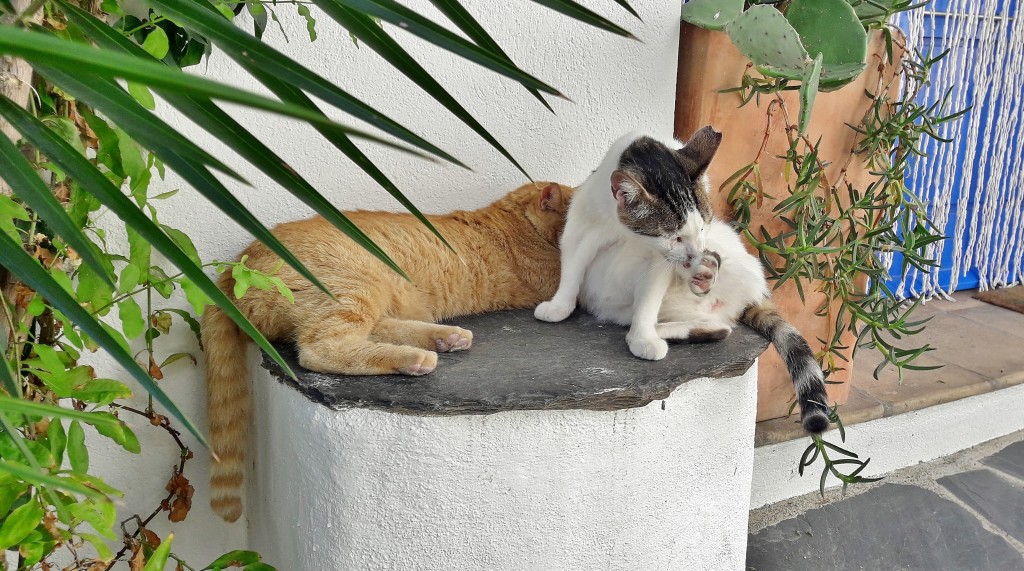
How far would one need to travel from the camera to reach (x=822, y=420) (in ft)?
4.28

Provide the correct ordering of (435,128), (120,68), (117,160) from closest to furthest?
(120,68), (117,160), (435,128)

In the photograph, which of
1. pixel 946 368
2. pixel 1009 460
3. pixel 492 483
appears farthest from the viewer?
pixel 946 368

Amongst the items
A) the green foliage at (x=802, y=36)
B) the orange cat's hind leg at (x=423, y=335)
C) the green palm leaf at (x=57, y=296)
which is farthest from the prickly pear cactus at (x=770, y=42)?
the green palm leaf at (x=57, y=296)

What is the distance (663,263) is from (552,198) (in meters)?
0.39

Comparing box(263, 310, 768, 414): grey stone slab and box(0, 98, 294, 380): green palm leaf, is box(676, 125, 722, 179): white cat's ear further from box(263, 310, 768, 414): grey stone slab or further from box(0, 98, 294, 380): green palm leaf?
box(0, 98, 294, 380): green palm leaf

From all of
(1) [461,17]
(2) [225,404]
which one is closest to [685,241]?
(1) [461,17]

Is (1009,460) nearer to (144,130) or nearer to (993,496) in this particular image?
(993,496)

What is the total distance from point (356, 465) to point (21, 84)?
0.73m

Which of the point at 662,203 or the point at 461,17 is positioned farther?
the point at 662,203

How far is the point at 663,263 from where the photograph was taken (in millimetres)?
1474

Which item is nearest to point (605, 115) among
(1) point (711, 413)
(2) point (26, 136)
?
(1) point (711, 413)

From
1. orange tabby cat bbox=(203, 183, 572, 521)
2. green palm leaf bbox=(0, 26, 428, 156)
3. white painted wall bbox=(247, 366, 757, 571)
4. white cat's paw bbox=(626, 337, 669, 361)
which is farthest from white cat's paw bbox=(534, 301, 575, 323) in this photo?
green palm leaf bbox=(0, 26, 428, 156)

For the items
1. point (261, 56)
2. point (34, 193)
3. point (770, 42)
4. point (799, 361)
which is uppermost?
point (770, 42)

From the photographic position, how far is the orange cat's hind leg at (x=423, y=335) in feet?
4.58
